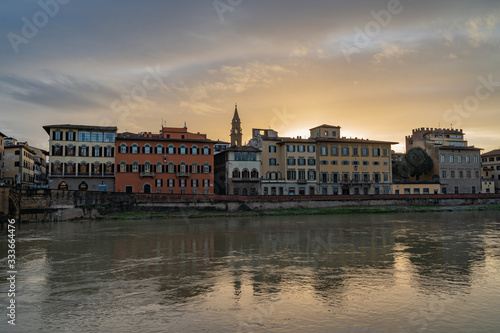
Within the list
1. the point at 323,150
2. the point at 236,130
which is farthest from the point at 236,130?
the point at 323,150

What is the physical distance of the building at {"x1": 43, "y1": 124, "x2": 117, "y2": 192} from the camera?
59031mm

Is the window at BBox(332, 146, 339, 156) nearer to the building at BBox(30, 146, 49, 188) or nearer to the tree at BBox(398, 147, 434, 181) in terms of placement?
the tree at BBox(398, 147, 434, 181)

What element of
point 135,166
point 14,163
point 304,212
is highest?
point 14,163

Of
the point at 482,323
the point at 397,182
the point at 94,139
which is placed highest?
the point at 94,139

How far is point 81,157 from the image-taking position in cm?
6012

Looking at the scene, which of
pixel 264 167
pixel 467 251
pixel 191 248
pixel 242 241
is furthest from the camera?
pixel 264 167

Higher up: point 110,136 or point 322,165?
point 110,136

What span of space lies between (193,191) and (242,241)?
123ft

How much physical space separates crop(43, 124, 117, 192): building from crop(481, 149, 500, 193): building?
3260 inches

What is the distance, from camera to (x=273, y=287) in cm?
1434

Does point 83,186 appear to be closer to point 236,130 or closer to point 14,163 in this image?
point 14,163

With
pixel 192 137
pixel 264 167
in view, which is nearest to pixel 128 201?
pixel 192 137

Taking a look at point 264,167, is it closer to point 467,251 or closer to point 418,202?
point 418,202

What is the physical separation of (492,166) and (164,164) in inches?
3114
